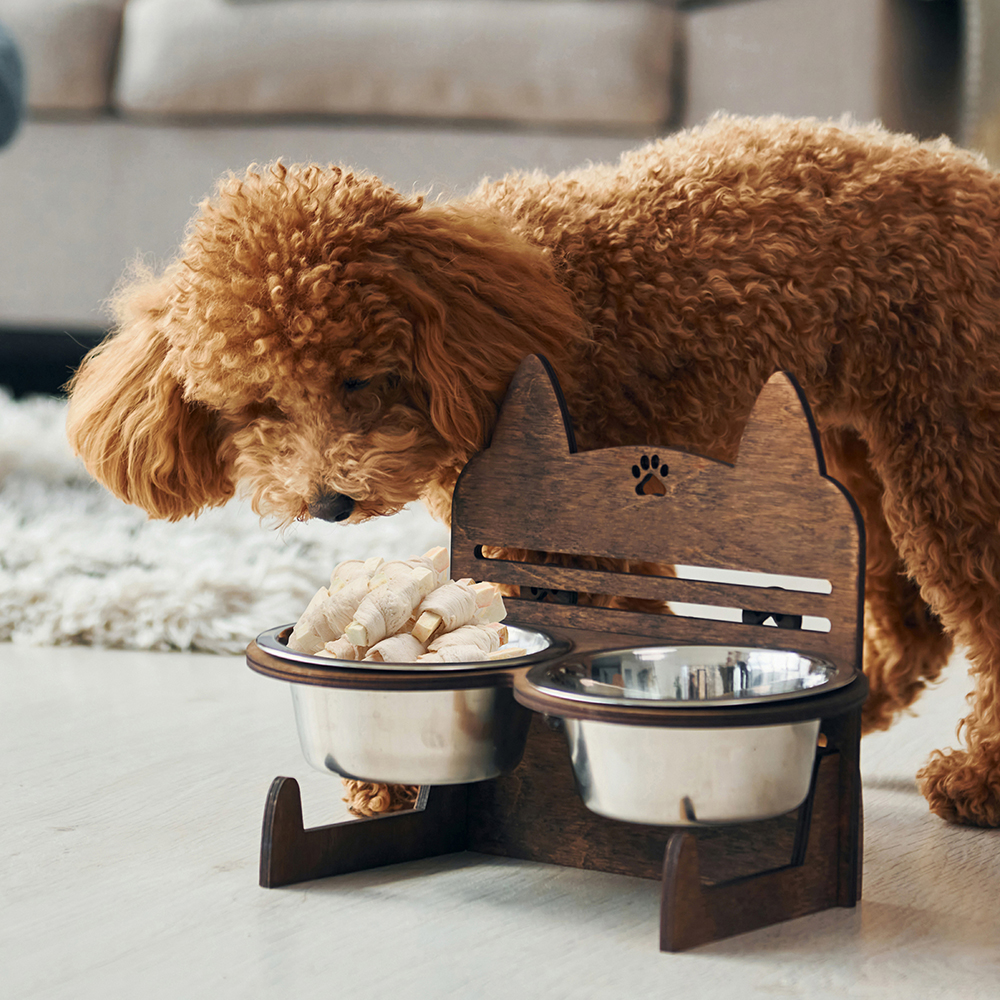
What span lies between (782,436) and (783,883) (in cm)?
38

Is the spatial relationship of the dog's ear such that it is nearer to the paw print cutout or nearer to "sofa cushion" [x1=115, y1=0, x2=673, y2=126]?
the paw print cutout

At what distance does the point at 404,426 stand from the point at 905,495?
1.76ft

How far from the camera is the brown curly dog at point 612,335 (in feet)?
4.08

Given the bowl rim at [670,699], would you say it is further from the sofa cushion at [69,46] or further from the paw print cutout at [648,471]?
the sofa cushion at [69,46]

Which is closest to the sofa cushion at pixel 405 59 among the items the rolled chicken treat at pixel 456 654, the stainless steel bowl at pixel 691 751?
the rolled chicken treat at pixel 456 654

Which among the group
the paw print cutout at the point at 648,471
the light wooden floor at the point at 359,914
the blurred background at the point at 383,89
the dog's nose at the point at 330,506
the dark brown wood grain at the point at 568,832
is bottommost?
the light wooden floor at the point at 359,914

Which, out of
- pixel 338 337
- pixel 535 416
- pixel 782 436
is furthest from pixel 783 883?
pixel 338 337

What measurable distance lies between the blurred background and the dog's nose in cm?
186

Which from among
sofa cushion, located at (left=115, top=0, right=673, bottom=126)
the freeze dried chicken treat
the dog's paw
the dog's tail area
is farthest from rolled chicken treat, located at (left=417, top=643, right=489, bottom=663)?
sofa cushion, located at (left=115, top=0, right=673, bottom=126)

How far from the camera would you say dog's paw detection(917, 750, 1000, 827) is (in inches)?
52.9

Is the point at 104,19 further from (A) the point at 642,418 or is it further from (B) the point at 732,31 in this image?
(A) the point at 642,418

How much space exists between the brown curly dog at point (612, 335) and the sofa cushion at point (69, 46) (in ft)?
7.32

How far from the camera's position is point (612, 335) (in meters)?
1.37

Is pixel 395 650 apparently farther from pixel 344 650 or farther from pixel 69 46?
pixel 69 46
